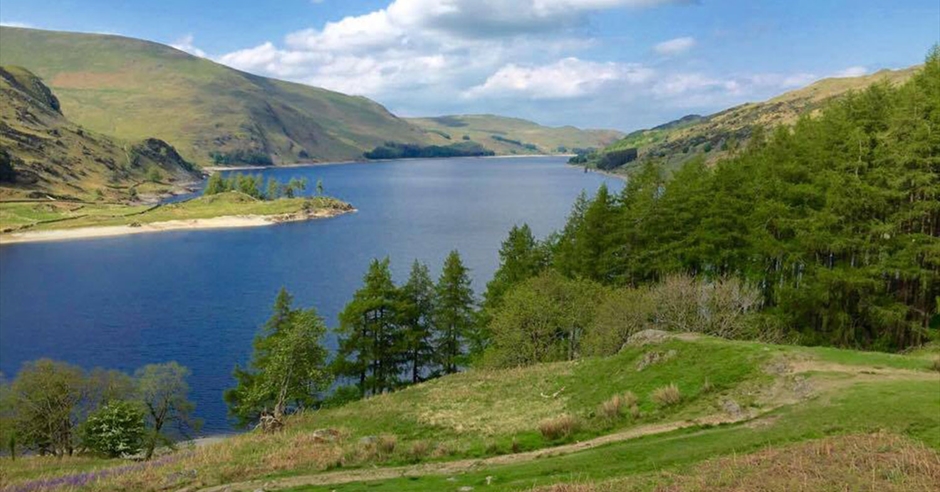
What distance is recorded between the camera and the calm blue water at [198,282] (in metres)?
80.8

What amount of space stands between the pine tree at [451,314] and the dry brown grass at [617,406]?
129 ft

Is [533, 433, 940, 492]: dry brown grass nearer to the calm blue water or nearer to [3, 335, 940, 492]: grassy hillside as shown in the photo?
[3, 335, 940, 492]: grassy hillside

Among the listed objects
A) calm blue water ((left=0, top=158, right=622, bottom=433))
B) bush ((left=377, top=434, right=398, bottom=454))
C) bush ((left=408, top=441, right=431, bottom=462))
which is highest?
bush ((left=408, top=441, right=431, bottom=462))

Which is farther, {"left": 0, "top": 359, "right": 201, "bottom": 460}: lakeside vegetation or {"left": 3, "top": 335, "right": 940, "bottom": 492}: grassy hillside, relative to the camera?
{"left": 0, "top": 359, "right": 201, "bottom": 460}: lakeside vegetation

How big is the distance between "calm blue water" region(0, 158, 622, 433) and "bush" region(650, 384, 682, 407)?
49.9 metres

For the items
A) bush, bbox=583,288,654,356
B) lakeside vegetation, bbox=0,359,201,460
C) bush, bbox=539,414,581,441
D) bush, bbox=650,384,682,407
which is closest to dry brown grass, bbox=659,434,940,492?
bush, bbox=539,414,581,441

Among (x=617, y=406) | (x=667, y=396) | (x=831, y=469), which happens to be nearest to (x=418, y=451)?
(x=617, y=406)

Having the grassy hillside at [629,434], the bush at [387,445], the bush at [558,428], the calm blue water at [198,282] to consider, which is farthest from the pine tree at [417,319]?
Result: the bush at [558,428]

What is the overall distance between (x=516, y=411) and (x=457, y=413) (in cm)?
355

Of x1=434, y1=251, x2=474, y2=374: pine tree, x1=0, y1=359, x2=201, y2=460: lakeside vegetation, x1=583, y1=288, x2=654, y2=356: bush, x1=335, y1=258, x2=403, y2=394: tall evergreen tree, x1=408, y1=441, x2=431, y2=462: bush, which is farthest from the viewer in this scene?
x1=434, y1=251, x2=474, y2=374: pine tree

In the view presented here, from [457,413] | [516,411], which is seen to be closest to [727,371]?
[516,411]

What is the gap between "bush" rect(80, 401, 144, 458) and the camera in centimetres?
4522

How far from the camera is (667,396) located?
27016mm

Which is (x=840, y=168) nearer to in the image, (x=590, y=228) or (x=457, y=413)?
(x=590, y=228)
